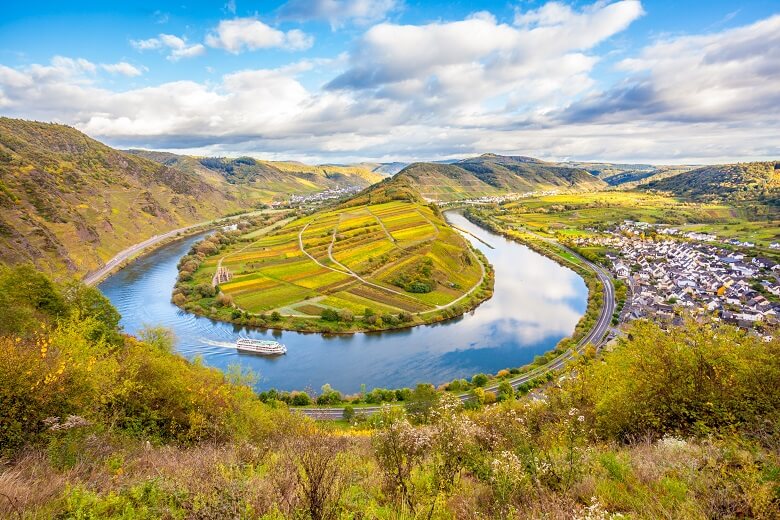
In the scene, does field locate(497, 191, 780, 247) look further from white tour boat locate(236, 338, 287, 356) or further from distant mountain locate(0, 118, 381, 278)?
distant mountain locate(0, 118, 381, 278)

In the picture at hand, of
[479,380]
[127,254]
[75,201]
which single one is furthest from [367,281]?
[75,201]

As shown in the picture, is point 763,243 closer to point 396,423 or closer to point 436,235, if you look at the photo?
point 436,235

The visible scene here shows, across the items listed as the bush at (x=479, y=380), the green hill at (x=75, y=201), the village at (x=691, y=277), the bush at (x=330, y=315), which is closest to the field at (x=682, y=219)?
the village at (x=691, y=277)

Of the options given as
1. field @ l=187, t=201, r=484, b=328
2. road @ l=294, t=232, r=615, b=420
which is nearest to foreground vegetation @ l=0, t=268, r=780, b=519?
road @ l=294, t=232, r=615, b=420

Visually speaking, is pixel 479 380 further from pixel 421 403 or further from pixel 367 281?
pixel 367 281

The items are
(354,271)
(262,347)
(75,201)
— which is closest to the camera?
(262,347)

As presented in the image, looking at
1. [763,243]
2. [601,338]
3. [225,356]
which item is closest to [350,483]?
[225,356]
